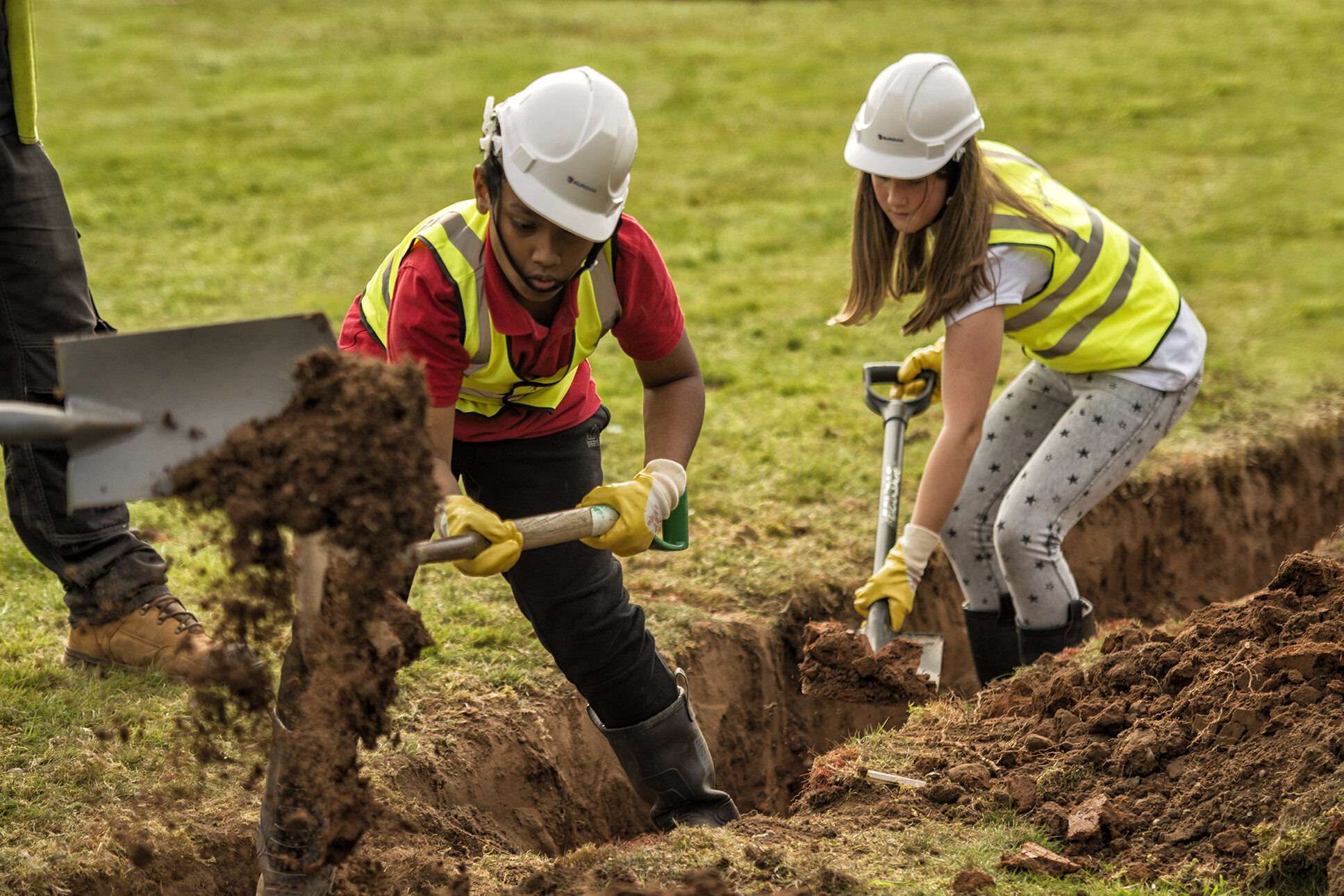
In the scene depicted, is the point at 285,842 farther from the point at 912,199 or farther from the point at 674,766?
the point at 912,199

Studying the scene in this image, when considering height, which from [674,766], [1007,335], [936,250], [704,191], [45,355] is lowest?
[674,766]

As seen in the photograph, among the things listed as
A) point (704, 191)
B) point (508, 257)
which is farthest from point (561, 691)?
point (704, 191)

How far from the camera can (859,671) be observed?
12.7 ft

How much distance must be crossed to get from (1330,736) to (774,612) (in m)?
2.11

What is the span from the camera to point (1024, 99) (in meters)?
12.3

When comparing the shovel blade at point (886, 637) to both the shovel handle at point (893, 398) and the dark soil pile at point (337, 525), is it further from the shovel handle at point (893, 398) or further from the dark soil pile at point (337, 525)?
the dark soil pile at point (337, 525)

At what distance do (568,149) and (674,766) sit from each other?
1.87 meters

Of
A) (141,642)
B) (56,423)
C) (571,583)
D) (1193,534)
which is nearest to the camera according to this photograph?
(56,423)

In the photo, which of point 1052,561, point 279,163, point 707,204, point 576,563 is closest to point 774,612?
point 1052,561

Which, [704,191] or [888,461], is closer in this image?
[888,461]

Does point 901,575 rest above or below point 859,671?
above

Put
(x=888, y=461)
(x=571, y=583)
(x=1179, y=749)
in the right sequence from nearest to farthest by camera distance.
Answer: (x=1179, y=749) → (x=571, y=583) → (x=888, y=461)

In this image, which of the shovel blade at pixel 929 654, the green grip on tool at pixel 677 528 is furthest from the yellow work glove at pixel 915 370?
the green grip on tool at pixel 677 528

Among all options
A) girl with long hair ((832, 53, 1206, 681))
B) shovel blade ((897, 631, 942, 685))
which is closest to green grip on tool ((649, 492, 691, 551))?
girl with long hair ((832, 53, 1206, 681))
